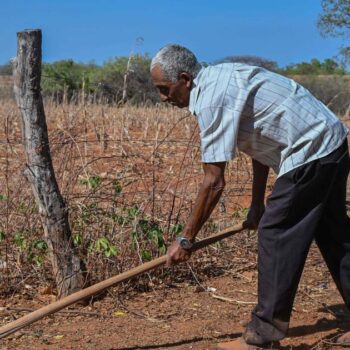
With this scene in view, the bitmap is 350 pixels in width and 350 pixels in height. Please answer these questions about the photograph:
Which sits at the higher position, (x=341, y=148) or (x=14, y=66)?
(x=14, y=66)

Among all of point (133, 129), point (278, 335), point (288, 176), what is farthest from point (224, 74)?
point (133, 129)

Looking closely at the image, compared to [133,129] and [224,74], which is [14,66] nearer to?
[224,74]

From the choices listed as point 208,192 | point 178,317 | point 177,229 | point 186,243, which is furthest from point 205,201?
point 177,229

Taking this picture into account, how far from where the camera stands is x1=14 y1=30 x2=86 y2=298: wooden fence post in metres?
4.22

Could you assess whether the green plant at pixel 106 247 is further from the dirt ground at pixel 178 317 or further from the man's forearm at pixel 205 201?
the man's forearm at pixel 205 201

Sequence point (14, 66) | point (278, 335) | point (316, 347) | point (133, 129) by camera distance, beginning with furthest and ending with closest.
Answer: point (133, 129), point (14, 66), point (316, 347), point (278, 335)

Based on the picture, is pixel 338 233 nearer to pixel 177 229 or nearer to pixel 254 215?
pixel 254 215

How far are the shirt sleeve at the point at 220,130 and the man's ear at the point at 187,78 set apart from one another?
166 mm

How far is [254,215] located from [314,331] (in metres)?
0.79

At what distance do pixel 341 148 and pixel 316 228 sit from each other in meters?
0.43

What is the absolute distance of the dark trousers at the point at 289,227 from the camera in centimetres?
346

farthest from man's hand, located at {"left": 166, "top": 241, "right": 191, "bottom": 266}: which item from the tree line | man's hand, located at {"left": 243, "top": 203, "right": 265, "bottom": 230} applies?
the tree line

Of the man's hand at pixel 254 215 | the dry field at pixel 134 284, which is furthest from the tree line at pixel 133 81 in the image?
Answer: the man's hand at pixel 254 215

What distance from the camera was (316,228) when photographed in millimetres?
3643
